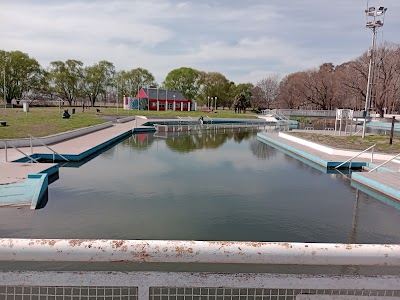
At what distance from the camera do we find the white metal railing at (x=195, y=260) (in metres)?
1.49

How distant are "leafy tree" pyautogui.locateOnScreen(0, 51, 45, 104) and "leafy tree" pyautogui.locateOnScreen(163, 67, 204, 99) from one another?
25.4 meters

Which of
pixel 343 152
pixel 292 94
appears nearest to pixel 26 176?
pixel 343 152

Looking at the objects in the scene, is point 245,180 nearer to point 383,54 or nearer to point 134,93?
point 383,54

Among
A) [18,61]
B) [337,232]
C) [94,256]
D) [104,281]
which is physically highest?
[18,61]

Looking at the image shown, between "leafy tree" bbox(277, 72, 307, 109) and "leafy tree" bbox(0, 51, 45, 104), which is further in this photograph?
"leafy tree" bbox(277, 72, 307, 109)

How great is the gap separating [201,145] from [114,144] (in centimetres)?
544

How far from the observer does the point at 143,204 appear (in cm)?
830

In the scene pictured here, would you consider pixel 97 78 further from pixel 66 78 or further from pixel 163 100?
pixel 163 100

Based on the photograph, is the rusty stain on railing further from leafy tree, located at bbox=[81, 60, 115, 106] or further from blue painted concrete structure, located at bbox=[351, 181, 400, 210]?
leafy tree, located at bbox=[81, 60, 115, 106]

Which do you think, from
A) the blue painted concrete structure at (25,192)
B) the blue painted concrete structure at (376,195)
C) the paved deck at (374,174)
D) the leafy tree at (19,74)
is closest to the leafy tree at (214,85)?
the leafy tree at (19,74)

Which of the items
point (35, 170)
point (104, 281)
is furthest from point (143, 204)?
point (104, 281)

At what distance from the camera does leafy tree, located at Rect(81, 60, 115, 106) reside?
61.8 meters

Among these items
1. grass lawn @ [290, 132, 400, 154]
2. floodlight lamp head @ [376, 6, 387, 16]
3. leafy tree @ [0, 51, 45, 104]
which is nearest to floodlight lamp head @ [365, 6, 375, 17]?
floodlight lamp head @ [376, 6, 387, 16]

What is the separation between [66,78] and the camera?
188 ft
